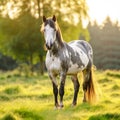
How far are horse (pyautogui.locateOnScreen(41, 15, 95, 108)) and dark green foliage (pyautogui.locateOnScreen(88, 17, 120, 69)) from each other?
6581 centimetres

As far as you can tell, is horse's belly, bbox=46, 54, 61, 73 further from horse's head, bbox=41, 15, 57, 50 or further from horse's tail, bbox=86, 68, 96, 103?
horse's tail, bbox=86, 68, 96, 103

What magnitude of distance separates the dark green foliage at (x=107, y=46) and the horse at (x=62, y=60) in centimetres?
6581

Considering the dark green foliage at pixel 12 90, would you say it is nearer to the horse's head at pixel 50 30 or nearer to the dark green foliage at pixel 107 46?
the horse's head at pixel 50 30

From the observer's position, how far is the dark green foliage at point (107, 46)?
271 feet

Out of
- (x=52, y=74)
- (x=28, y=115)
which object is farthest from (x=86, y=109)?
(x=28, y=115)

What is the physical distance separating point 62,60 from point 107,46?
238ft

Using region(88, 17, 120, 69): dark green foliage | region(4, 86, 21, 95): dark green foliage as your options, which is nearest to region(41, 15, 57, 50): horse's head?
region(4, 86, 21, 95): dark green foliage

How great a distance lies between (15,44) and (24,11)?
140 inches

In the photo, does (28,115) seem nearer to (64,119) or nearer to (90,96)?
(64,119)

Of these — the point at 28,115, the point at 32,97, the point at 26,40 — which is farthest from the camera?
the point at 26,40

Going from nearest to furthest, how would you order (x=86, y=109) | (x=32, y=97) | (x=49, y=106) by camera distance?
(x=86, y=109) → (x=49, y=106) → (x=32, y=97)

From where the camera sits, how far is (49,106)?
14.8m

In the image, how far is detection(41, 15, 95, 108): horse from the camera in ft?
43.1

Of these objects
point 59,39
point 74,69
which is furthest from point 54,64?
point 74,69
